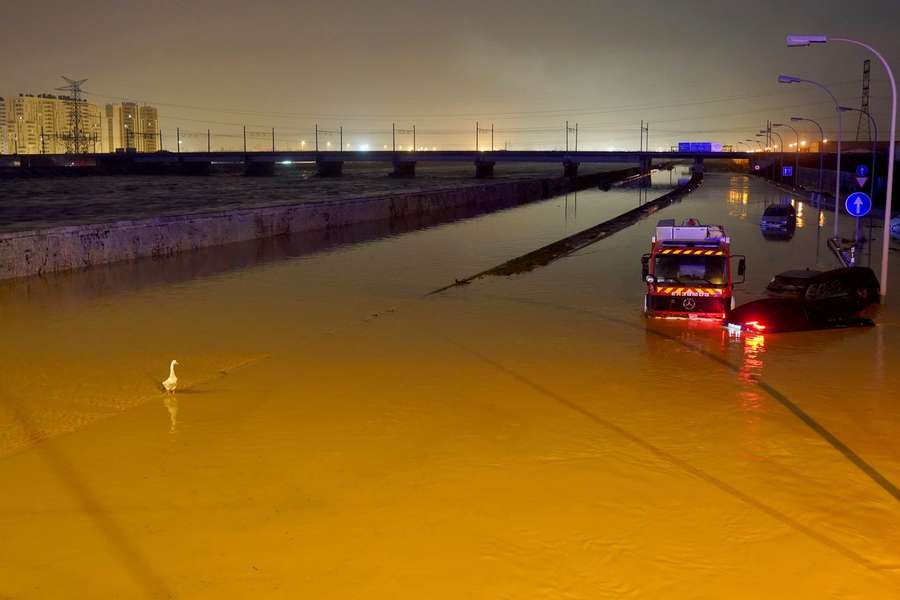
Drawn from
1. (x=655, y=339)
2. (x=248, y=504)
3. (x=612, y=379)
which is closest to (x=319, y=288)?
(x=655, y=339)

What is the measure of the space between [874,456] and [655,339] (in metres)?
6.87

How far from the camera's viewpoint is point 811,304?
60.7ft

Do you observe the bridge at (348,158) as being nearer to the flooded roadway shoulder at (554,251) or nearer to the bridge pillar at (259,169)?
the bridge pillar at (259,169)

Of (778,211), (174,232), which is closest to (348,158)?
(778,211)

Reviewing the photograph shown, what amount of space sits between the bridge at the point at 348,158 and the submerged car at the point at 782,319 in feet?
470

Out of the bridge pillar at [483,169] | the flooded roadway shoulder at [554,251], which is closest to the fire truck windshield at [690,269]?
the flooded roadway shoulder at [554,251]

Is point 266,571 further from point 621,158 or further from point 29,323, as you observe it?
point 621,158

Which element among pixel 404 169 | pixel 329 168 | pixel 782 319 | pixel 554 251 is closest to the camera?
pixel 782 319

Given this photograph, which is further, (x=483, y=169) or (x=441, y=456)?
(x=483, y=169)

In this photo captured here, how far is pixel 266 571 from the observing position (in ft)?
23.0

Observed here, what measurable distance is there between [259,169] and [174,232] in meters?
152

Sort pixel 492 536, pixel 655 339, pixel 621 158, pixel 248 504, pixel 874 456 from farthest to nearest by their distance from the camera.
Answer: pixel 621 158 → pixel 655 339 → pixel 874 456 → pixel 248 504 → pixel 492 536

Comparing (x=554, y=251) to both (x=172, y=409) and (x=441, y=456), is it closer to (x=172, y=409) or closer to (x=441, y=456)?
(x=172, y=409)

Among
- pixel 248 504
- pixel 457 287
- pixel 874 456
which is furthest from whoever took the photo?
pixel 457 287
